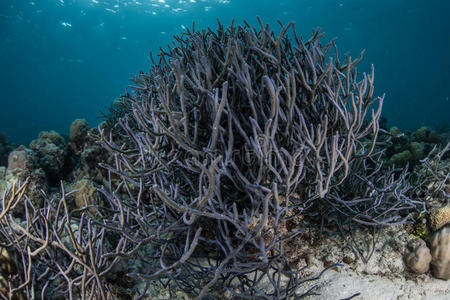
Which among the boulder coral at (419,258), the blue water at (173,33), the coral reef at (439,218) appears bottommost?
the boulder coral at (419,258)

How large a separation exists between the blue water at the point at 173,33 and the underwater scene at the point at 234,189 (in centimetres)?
2559

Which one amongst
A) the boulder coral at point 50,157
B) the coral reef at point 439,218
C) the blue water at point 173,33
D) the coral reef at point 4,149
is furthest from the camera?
the blue water at point 173,33

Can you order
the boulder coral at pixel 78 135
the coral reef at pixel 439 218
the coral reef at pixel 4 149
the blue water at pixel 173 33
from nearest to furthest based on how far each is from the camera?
the coral reef at pixel 439 218 < the boulder coral at pixel 78 135 < the coral reef at pixel 4 149 < the blue water at pixel 173 33

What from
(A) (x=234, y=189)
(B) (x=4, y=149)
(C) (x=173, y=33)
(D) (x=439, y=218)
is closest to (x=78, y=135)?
(B) (x=4, y=149)

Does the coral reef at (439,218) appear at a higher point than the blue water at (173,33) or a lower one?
lower

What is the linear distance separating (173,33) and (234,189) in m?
55.0

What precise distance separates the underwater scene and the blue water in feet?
84.0

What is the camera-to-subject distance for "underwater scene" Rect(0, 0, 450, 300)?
1.73 metres

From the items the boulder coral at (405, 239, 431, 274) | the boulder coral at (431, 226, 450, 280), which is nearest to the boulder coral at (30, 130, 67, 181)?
the boulder coral at (405, 239, 431, 274)

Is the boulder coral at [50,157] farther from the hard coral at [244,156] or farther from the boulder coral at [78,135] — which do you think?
the hard coral at [244,156]

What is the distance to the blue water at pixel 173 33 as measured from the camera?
3928cm

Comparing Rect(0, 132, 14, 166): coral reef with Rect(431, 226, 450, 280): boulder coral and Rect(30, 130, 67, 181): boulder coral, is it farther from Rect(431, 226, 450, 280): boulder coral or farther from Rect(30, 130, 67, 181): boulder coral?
Rect(431, 226, 450, 280): boulder coral

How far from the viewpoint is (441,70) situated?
240 ft

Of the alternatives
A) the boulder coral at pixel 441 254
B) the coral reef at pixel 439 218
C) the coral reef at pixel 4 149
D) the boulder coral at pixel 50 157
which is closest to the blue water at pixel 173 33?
the coral reef at pixel 439 218
